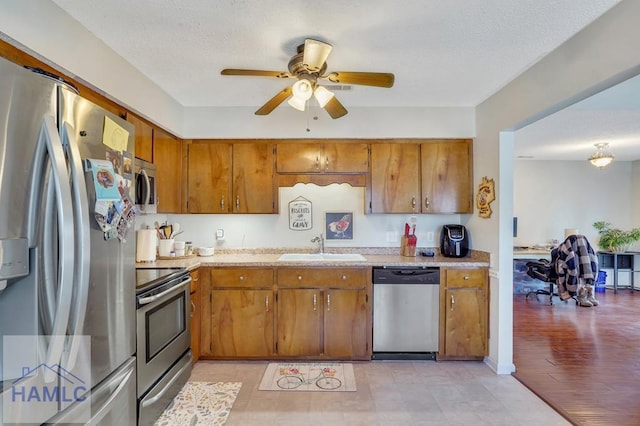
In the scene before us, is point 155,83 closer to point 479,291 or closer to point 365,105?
point 365,105

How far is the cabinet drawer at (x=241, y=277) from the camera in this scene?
297cm

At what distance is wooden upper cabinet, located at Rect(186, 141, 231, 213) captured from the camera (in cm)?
330

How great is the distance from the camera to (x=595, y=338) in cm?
363

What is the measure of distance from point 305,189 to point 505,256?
6.63 feet

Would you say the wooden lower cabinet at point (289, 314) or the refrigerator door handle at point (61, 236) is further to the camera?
the wooden lower cabinet at point (289, 314)

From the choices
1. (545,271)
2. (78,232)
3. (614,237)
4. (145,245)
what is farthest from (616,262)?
(78,232)

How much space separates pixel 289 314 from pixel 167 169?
1753mm

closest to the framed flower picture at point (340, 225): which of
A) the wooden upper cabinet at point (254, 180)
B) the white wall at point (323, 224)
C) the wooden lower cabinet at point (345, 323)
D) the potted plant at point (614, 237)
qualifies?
the white wall at point (323, 224)

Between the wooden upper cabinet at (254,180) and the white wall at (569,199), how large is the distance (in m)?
5.07

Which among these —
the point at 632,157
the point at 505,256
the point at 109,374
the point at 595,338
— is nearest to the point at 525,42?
the point at 505,256

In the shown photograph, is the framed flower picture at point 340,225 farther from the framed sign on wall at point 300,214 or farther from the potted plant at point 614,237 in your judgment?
the potted plant at point 614,237

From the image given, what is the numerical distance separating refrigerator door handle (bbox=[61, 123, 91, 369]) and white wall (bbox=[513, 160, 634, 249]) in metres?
6.75

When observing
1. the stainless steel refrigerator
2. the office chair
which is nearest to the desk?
the office chair

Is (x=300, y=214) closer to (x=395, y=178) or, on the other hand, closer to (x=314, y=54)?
(x=395, y=178)
